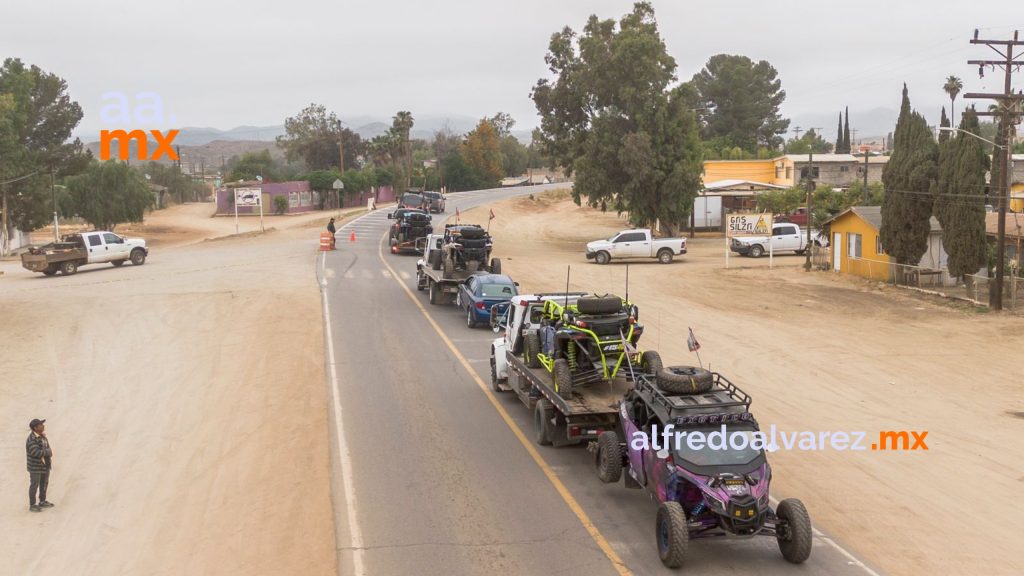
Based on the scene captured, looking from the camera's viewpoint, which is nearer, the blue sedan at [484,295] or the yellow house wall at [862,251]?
the blue sedan at [484,295]

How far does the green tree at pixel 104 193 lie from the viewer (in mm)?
71500

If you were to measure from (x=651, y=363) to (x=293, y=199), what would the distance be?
80.6m

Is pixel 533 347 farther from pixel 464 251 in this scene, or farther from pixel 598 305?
pixel 464 251

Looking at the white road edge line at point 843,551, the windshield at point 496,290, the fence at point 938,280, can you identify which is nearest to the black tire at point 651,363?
the white road edge line at point 843,551

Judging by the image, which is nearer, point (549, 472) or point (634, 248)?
point (549, 472)

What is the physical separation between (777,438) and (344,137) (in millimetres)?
112933

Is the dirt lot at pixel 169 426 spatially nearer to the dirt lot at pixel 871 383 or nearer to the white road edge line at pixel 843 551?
the white road edge line at pixel 843 551

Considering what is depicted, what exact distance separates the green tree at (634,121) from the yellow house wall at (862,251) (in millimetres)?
12749

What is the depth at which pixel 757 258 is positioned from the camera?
5072cm

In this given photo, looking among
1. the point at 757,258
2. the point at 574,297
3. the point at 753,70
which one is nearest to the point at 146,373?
the point at 574,297

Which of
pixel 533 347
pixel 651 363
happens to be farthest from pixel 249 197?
pixel 651 363

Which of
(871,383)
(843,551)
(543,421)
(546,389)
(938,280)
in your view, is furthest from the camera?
(938,280)

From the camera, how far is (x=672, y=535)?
1056cm

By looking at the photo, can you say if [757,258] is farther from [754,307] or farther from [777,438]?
[777,438]
